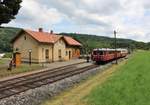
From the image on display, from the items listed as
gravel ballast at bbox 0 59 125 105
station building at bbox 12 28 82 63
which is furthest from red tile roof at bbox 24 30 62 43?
gravel ballast at bbox 0 59 125 105

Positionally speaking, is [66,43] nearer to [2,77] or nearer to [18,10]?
[18,10]

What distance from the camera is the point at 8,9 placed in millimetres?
39594

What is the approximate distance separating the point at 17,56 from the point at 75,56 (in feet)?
102

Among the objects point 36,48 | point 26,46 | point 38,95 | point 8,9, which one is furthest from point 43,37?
point 38,95

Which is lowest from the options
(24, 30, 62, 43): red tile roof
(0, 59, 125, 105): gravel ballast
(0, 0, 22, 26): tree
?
(0, 59, 125, 105): gravel ballast

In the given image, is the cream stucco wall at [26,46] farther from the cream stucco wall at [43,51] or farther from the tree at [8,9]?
the tree at [8,9]

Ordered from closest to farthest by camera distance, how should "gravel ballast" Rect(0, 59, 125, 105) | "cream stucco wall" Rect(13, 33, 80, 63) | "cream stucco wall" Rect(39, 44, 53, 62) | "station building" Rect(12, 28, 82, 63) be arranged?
"gravel ballast" Rect(0, 59, 125, 105), "cream stucco wall" Rect(13, 33, 80, 63), "station building" Rect(12, 28, 82, 63), "cream stucco wall" Rect(39, 44, 53, 62)

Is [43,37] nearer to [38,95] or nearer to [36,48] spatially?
[36,48]

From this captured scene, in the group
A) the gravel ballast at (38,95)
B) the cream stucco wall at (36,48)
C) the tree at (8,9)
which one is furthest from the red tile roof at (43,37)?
the gravel ballast at (38,95)

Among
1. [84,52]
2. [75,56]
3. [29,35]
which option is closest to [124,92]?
[29,35]

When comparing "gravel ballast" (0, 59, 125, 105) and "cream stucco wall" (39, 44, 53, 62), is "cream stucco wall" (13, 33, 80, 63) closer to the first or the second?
"cream stucco wall" (39, 44, 53, 62)

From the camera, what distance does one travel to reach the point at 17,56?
45375mm

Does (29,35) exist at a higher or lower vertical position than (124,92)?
higher

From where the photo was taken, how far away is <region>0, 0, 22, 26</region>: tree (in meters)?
39.6
